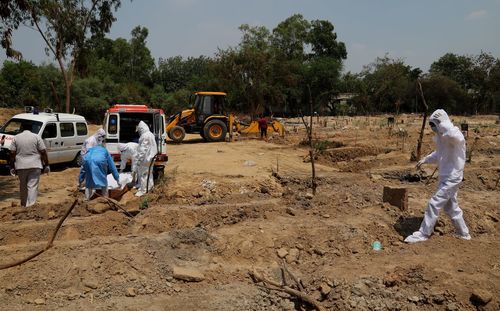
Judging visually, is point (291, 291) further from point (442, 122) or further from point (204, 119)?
point (204, 119)

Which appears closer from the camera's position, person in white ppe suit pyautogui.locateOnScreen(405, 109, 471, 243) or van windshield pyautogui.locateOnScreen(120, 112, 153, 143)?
person in white ppe suit pyautogui.locateOnScreen(405, 109, 471, 243)

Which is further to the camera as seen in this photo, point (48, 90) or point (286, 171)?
point (48, 90)

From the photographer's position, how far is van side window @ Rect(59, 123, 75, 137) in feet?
38.4

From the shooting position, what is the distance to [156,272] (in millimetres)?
5043

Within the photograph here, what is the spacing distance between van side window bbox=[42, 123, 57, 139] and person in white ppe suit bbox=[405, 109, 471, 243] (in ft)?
29.8

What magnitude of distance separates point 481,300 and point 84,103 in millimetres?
30305

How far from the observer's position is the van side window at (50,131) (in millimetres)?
11195

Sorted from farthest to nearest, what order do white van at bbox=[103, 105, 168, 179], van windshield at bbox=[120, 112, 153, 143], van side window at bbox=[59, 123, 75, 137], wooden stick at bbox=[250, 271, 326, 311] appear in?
van side window at bbox=[59, 123, 75, 137]
van windshield at bbox=[120, 112, 153, 143]
white van at bbox=[103, 105, 168, 179]
wooden stick at bbox=[250, 271, 326, 311]

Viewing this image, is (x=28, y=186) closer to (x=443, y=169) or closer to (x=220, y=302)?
(x=220, y=302)

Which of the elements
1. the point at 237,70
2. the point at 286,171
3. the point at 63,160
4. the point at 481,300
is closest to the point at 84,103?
the point at 237,70

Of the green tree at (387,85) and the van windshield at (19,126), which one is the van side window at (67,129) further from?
the green tree at (387,85)

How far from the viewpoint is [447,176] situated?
5.88 meters

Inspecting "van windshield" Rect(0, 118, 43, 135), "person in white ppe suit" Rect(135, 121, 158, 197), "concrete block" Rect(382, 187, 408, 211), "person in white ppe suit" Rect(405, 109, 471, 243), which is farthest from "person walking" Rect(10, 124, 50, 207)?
"person in white ppe suit" Rect(405, 109, 471, 243)

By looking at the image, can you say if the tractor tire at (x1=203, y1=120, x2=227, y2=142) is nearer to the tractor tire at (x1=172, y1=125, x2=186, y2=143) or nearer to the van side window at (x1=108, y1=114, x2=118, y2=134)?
the tractor tire at (x1=172, y1=125, x2=186, y2=143)
